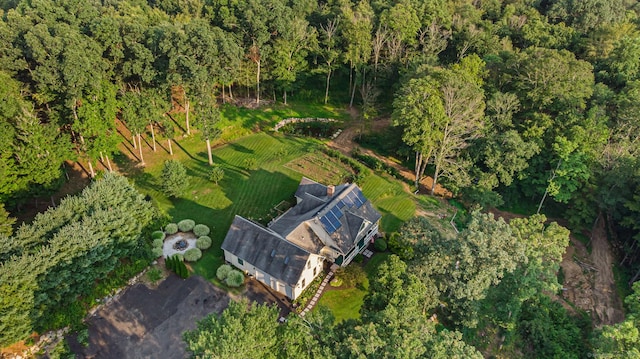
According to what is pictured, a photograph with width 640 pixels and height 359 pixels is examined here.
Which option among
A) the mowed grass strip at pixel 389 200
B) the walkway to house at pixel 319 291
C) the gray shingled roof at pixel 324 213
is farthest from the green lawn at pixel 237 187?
the walkway to house at pixel 319 291

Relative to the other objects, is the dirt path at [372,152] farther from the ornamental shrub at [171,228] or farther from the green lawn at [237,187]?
the ornamental shrub at [171,228]

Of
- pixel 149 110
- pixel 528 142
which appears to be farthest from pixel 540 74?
pixel 149 110

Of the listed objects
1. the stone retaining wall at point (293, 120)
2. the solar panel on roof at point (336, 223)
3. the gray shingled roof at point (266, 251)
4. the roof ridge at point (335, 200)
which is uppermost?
the roof ridge at point (335, 200)

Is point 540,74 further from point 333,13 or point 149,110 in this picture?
point 149,110

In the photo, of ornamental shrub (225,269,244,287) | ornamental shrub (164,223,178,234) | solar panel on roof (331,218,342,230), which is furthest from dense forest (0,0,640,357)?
ornamental shrub (225,269,244,287)

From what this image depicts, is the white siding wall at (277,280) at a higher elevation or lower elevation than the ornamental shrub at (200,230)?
higher

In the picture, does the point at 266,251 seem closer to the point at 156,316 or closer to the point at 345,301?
the point at 345,301
